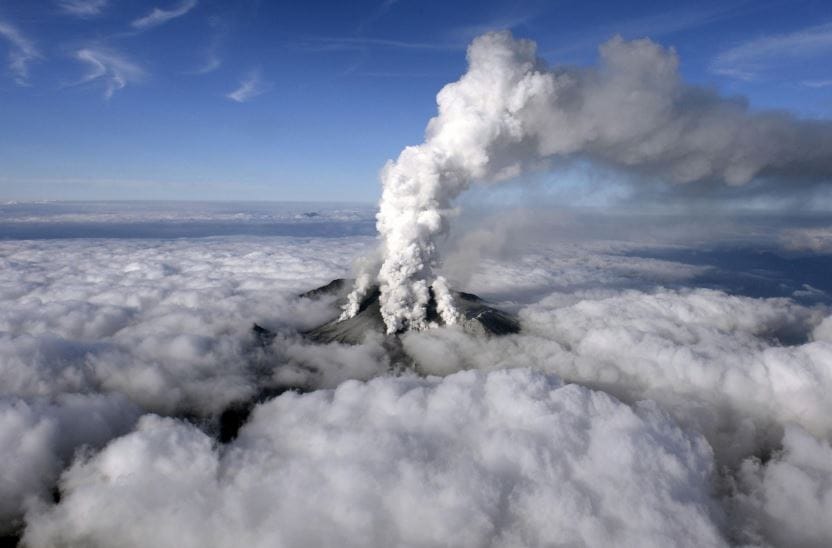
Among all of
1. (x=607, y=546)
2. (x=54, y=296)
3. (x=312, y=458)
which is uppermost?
(x=54, y=296)

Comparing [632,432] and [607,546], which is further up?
[632,432]

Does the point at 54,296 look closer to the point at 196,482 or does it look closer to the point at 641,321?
the point at 196,482

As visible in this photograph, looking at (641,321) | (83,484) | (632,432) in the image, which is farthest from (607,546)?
(641,321)

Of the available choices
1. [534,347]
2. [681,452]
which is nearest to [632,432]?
[681,452]

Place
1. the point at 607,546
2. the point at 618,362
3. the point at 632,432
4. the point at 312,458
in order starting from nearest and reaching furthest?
1. the point at 607,546
2. the point at 312,458
3. the point at 632,432
4. the point at 618,362

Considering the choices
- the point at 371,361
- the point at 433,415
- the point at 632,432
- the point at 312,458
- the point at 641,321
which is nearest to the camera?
the point at 312,458

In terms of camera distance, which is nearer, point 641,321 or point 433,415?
point 433,415
